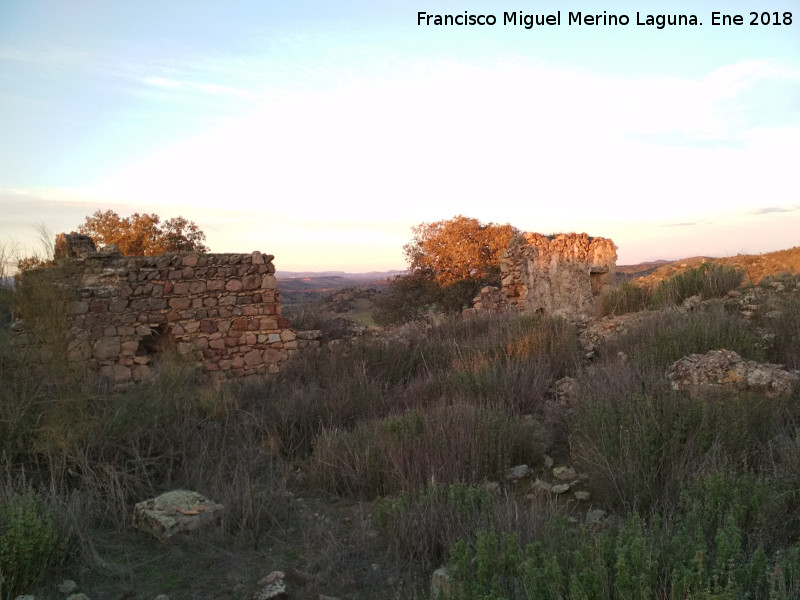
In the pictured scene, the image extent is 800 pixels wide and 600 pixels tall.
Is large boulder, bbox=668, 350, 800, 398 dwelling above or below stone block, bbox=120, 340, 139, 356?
above

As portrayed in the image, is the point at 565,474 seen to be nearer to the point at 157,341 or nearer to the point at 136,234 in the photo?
the point at 157,341

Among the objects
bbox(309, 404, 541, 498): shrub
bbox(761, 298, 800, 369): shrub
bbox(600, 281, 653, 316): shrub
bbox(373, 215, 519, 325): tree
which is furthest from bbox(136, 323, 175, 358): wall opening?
bbox(373, 215, 519, 325): tree

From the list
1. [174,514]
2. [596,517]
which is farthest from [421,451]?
[174,514]

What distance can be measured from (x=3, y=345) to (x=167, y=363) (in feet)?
→ 6.93

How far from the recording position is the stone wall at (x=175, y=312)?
837cm

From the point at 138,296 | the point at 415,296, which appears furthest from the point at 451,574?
the point at 415,296

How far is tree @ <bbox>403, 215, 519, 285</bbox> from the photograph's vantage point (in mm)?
22344

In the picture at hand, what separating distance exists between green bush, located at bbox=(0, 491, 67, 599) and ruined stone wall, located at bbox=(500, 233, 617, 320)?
37.6ft

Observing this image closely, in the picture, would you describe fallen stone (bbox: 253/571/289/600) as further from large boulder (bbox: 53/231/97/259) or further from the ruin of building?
the ruin of building

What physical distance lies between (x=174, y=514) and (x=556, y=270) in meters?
12.2

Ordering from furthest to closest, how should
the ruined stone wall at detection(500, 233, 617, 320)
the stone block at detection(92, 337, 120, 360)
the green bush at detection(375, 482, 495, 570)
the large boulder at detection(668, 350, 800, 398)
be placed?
1. the ruined stone wall at detection(500, 233, 617, 320)
2. the stone block at detection(92, 337, 120, 360)
3. the large boulder at detection(668, 350, 800, 398)
4. the green bush at detection(375, 482, 495, 570)

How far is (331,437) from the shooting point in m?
5.02

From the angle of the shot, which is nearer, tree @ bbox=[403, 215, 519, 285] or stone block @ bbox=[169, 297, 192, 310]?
stone block @ bbox=[169, 297, 192, 310]

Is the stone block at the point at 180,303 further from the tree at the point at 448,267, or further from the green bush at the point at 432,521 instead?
the tree at the point at 448,267
